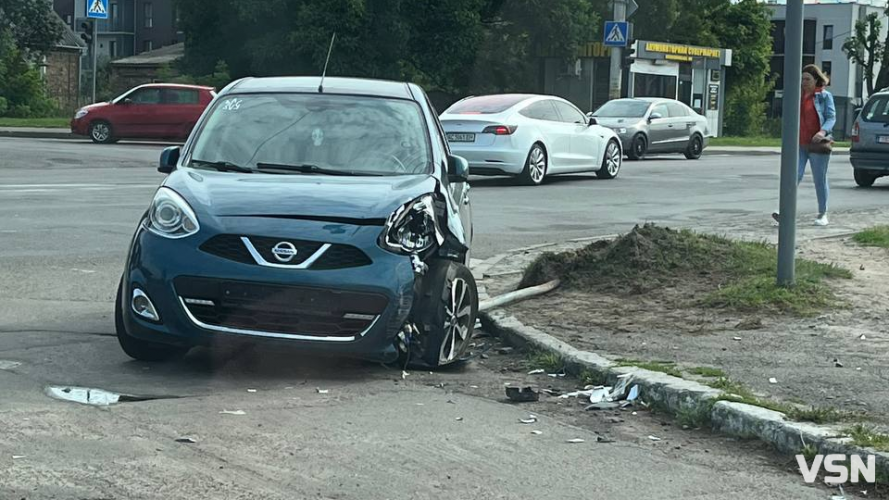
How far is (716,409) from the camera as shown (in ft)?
19.8

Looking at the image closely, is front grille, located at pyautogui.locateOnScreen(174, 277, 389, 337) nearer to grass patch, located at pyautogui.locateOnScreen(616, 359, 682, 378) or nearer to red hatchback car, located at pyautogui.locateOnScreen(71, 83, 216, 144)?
grass patch, located at pyautogui.locateOnScreen(616, 359, 682, 378)

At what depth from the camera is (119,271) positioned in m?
10.6

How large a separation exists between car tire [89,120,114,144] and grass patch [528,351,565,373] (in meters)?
27.6

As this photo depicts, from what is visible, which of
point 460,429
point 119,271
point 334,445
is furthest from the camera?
point 119,271

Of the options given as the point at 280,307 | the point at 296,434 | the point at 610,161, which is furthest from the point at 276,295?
the point at 610,161

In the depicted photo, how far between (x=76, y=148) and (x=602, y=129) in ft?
40.6

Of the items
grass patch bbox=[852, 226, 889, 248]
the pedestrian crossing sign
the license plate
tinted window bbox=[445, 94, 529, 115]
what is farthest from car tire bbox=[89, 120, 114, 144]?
grass patch bbox=[852, 226, 889, 248]

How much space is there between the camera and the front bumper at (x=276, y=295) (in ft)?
21.8

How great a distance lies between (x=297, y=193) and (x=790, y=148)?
12.0 feet

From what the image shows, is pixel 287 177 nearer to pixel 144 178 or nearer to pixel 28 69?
pixel 144 178

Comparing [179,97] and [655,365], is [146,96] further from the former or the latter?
[655,365]

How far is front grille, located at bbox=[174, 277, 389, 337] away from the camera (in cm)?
664

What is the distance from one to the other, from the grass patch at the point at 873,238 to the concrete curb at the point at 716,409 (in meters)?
5.20

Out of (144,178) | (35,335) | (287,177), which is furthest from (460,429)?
(144,178)
